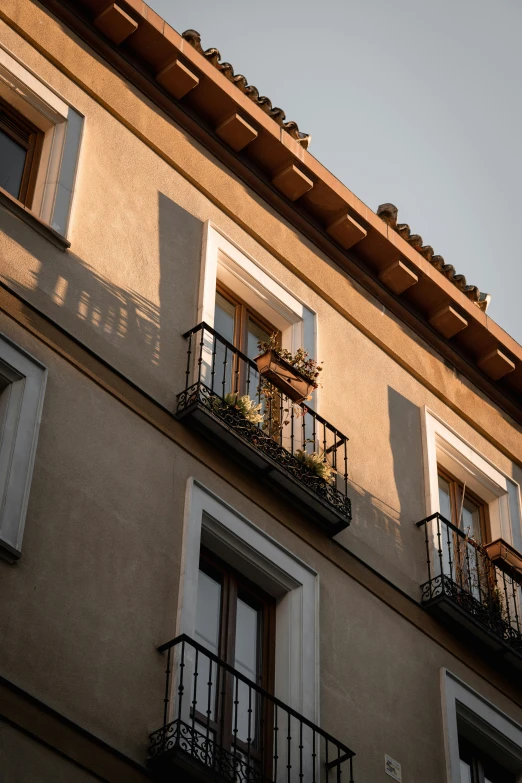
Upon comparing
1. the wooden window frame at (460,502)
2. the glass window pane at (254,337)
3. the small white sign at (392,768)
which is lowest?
the small white sign at (392,768)

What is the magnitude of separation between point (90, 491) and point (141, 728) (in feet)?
6.49

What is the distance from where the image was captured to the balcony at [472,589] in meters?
14.5

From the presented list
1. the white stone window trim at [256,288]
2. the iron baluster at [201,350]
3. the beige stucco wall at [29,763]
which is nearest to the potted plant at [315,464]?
the iron baluster at [201,350]

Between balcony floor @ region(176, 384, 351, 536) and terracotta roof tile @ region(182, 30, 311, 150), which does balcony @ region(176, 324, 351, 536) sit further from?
terracotta roof tile @ region(182, 30, 311, 150)

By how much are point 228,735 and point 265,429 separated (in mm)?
3524

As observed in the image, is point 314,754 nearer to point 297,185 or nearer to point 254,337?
point 254,337

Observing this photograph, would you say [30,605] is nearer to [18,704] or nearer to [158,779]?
[18,704]

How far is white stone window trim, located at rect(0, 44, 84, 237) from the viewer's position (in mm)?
13078

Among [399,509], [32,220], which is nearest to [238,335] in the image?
[399,509]

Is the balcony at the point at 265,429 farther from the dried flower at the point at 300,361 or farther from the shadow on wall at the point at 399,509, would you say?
the shadow on wall at the point at 399,509

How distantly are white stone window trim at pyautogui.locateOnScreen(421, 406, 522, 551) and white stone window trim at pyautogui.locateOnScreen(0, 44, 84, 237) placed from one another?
5260 mm

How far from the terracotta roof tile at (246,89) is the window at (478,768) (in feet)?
22.6

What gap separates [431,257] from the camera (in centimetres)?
1731

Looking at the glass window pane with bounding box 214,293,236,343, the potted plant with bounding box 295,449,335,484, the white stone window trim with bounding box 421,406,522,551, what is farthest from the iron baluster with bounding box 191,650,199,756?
the white stone window trim with bounding box 421,406,522,551
